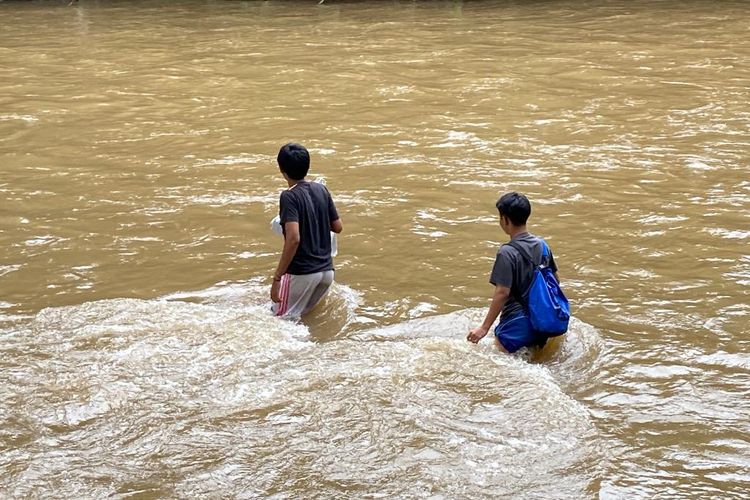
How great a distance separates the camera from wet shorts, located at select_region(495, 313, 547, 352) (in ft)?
19.6

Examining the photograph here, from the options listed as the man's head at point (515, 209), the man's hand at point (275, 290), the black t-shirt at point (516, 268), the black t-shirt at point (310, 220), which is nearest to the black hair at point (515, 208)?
the man's head at point (515, 209)

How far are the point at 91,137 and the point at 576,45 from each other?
358 inches

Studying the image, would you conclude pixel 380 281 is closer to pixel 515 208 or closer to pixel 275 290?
pixel 275 290

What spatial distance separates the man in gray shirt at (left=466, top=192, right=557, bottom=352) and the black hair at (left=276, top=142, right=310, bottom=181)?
4.30 feet

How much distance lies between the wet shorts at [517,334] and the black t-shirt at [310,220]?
134cm

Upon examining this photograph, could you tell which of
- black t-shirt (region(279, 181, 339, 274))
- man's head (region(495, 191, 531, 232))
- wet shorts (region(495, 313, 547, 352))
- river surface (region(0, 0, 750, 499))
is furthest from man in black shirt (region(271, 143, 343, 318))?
wet shorts (region(495, 313, 547, 352))

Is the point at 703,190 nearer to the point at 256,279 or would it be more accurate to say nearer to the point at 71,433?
the point at 256,279

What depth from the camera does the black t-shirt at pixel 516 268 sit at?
5.86 m

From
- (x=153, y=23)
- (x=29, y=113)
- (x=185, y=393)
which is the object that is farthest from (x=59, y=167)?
(x=153, y=23)

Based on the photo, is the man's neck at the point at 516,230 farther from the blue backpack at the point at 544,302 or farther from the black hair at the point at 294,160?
the black hair at the point at 294,160

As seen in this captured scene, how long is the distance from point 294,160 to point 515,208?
1.47 meters

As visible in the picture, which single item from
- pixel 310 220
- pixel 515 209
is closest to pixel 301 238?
pixel 310 220

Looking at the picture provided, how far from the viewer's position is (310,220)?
656 centimetres

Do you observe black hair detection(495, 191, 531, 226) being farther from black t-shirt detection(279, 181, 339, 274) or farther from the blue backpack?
black t-shirt detection(279, 181, 339, 274)
